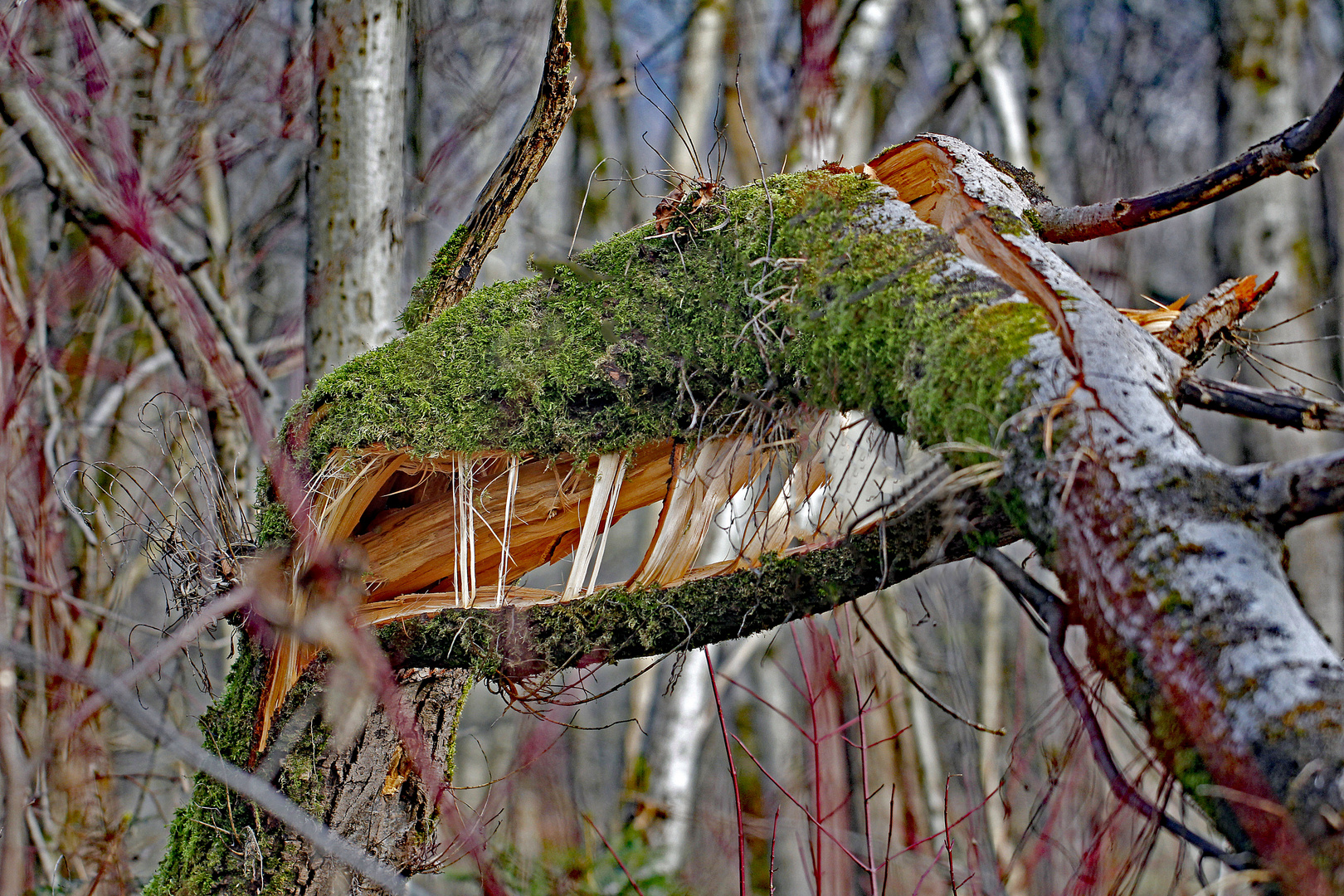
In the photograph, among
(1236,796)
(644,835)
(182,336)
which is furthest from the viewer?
(644,835)

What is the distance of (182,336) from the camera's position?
3469mm

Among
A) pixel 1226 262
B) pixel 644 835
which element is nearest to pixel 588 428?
pixel 644 835

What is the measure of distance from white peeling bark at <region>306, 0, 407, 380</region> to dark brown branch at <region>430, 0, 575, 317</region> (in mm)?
875

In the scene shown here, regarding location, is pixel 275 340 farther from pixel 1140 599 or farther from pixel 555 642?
pixel 1140 599

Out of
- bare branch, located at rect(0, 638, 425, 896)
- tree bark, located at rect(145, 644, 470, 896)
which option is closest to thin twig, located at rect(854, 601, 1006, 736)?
bare branch, located at rect(0, 638, 425, 896)

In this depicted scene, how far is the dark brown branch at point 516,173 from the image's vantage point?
1818mm

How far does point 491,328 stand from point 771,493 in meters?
0.68

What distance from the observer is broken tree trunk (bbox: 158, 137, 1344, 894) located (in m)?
0.87

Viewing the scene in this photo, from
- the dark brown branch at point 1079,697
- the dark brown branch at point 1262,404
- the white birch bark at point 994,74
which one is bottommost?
the dark brown branch at point 1079,697

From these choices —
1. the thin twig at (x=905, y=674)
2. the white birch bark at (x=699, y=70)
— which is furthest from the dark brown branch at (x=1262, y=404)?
the white birch bark at (x=699, y=70)

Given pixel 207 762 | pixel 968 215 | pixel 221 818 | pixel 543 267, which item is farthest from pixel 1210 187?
pixel 221 818

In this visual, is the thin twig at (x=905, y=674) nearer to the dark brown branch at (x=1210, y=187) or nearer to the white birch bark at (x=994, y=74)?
the dark brown branch at (x=1210, y=187)

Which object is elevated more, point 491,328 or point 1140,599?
point 491,328

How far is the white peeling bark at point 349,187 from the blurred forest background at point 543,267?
12mm
